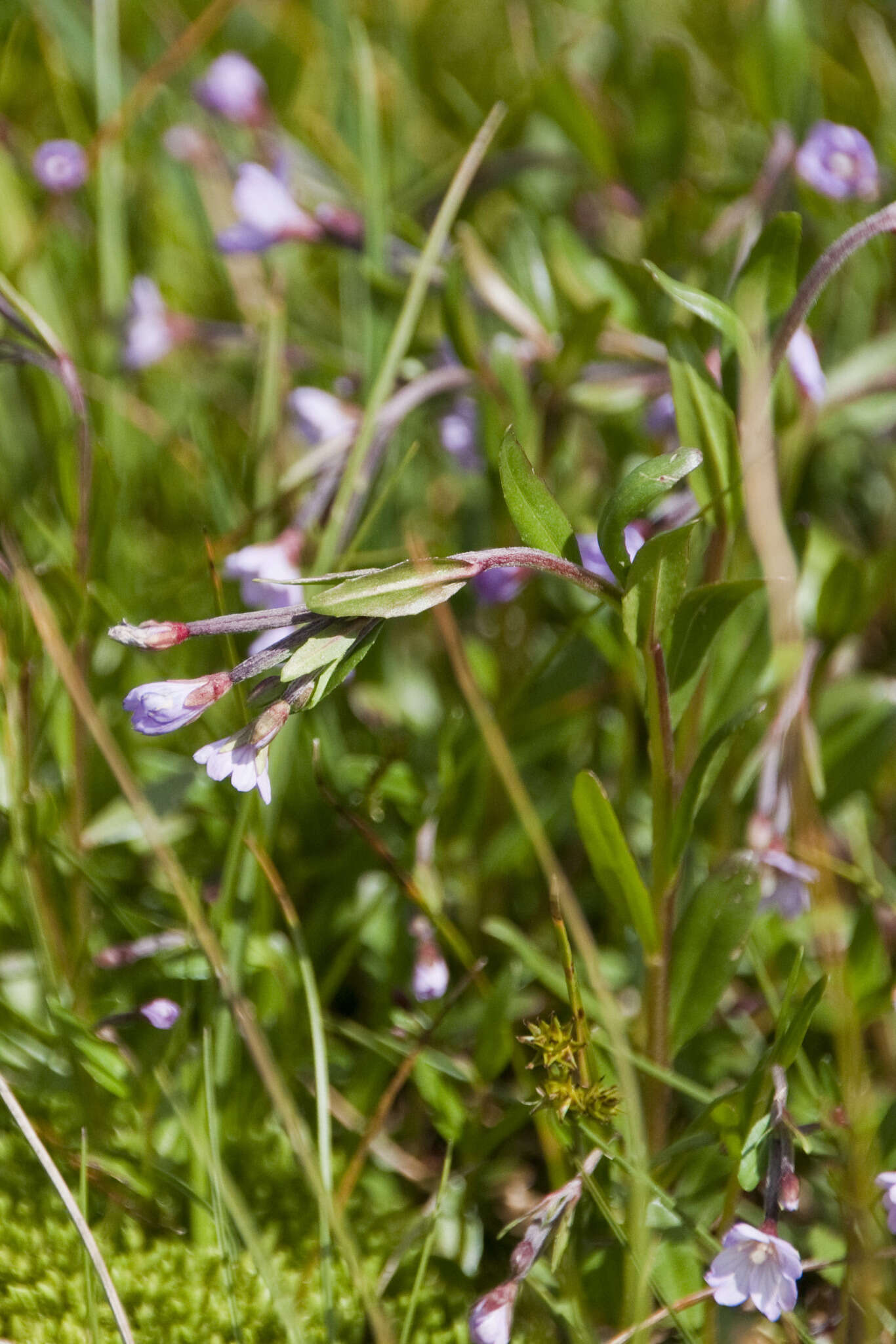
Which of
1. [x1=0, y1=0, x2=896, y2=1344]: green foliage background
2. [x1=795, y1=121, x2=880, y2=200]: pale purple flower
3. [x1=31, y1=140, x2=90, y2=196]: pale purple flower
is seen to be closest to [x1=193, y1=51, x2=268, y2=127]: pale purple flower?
[x1=0, y1=0, x2=896, y2=1344]: green foliage background

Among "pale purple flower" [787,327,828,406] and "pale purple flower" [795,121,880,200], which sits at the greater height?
"pale purple flower" [795,121,880,200]

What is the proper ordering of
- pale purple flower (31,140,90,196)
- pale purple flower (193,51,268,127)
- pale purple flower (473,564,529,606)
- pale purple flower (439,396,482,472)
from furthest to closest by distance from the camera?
pale purple flower (193,51,268,127) → pale purple flower (31,140,90,196) → pale purple flower (439,396,482,472) → pale purple flower (473,564,529,606)

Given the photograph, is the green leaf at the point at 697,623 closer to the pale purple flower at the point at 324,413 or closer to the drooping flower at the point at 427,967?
the drooping flower at the point at 427,967

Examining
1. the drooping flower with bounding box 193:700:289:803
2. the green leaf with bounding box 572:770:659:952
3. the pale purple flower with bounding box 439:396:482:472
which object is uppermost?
the drooping flower with bounding box 193:700:289:803

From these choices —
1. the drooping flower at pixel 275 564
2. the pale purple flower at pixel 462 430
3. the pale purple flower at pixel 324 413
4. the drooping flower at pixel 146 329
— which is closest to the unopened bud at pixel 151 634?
the drooping flower at pixel 275 564

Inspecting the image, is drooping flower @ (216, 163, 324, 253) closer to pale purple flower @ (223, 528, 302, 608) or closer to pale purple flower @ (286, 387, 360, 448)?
pale purple flower @ (286, 387, 360, 448)

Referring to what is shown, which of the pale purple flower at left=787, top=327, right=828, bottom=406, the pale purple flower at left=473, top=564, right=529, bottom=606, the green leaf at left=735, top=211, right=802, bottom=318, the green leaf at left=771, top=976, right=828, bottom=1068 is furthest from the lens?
the pale purple flower at left=473, top=564, right=529, bottom=606
